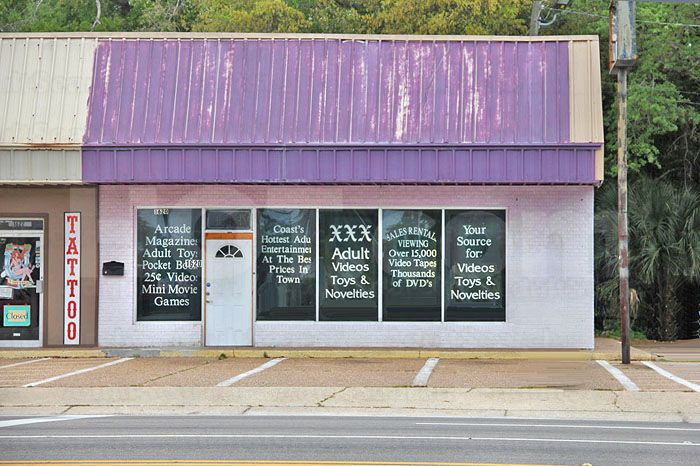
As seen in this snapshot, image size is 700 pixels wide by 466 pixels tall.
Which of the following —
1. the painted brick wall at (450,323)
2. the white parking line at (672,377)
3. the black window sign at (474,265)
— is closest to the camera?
the white parking line at (672,377)

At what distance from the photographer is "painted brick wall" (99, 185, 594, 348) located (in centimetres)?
2238

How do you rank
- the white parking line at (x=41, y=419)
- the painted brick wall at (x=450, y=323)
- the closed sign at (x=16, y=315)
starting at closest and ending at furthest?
the white parking line at (x=41, y=419)
the painted brick wall at (x=450, y=323)
the closed sign at (x=16, y=315)

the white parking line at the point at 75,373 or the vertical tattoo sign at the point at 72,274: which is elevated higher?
the vertical tattoo sign at the point at 72,274

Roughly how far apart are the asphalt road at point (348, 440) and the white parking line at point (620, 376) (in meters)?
3.15

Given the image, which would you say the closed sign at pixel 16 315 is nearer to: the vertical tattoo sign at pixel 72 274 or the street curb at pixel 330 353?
the street curb at pixel 330 353

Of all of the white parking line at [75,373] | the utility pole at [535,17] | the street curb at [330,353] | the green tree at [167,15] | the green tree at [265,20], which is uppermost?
the green tree at [167,15]

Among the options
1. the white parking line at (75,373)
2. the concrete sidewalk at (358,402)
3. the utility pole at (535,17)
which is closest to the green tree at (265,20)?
the utility pole at (535,17)

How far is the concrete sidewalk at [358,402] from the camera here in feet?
50.4

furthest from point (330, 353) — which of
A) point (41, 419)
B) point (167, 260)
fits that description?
point (41, 419)

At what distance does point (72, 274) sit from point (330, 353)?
17.5 feet

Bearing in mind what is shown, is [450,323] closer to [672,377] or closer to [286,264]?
[286,264]

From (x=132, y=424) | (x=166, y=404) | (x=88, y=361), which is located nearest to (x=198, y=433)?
(x=132, y=424)

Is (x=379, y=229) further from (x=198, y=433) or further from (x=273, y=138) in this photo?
(x=198, y=433)

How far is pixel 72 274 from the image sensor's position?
22.7 meters
